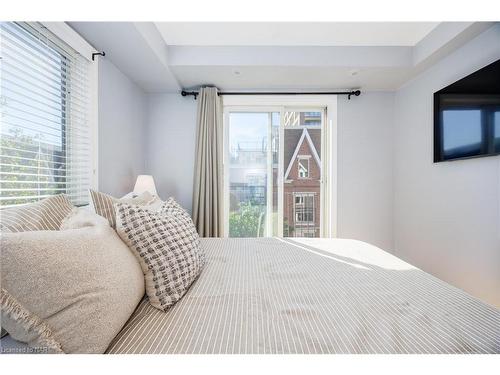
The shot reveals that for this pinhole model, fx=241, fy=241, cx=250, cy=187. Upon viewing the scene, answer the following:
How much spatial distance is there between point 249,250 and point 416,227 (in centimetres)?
215

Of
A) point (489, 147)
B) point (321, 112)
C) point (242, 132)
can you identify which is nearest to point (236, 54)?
point (242, 132)

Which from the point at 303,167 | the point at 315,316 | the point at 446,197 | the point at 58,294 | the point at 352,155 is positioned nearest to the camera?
the point at 58,294

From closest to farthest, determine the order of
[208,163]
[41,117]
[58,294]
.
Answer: [58,294] < [41,117] < [208,163]

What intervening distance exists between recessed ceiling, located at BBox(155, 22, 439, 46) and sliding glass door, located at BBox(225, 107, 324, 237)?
0.94 meters

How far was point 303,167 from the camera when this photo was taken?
3.45 meters

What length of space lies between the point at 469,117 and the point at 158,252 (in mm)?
2494

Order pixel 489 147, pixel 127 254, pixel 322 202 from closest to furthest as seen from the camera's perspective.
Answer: pixel 127 254
pixel 489 147
pixel 322 202

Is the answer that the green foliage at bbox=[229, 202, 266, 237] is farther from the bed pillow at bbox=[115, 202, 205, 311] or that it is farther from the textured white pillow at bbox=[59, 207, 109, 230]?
the textured white pillow at bbox=[59, 207, 109, 230]

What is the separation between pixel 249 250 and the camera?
1612 mm

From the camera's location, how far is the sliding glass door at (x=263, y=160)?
3.25 metres

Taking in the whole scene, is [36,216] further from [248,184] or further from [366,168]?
[366,168]

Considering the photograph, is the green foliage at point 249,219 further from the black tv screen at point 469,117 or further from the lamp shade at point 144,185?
the black tv screen at point 469,117

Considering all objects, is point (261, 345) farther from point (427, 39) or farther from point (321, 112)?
point (321, 112)

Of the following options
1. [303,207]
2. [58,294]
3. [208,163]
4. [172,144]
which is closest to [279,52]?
[208,163]
